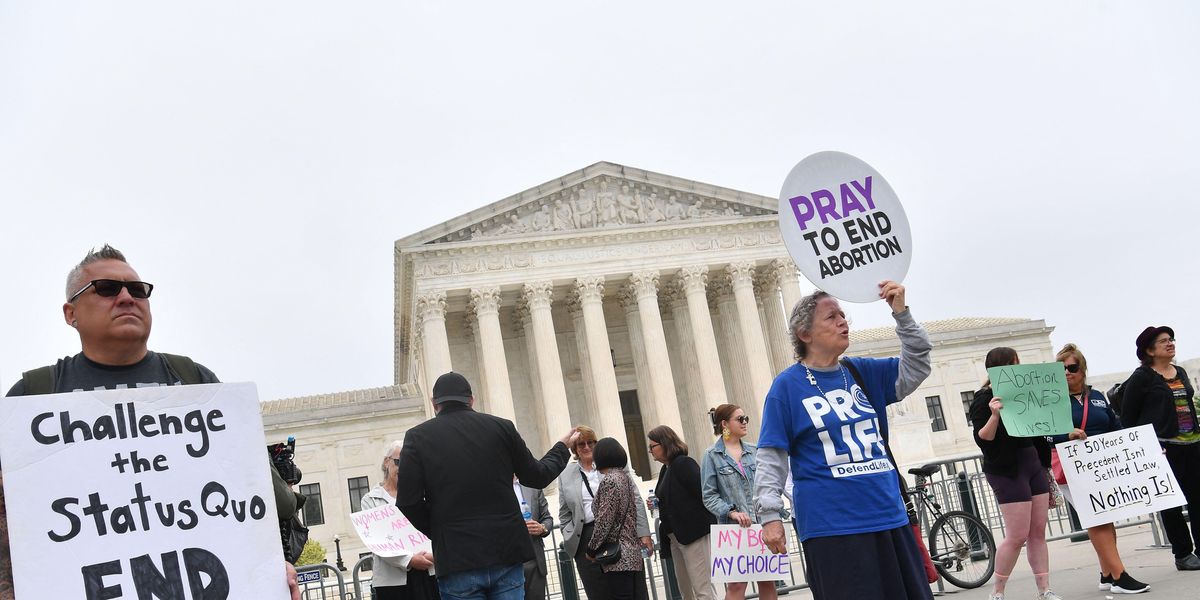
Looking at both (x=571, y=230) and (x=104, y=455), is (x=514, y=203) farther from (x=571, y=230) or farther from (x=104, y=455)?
(x=104, y=455)

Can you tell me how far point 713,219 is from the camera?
40719 mm

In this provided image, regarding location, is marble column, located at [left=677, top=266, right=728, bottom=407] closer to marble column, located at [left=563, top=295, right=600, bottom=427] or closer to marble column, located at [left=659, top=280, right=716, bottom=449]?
marble column, located at [left=659, top=280, right=716, bottom=449]

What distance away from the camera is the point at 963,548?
10.1m

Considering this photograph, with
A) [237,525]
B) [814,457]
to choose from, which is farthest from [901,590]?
[237,525]

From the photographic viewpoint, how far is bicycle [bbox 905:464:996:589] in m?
10.1

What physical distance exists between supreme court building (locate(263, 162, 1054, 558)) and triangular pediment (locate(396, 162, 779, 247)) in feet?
0.19

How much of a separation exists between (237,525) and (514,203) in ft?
117

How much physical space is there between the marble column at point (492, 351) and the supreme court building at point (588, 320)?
0.05 metres

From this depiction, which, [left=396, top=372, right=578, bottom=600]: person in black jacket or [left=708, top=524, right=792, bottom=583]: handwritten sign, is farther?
[left=708, top=524, right=792, bottom=583]: handwritten sign

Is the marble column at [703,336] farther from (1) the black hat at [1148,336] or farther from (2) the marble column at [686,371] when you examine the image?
(1) the black hat at [1148,336]

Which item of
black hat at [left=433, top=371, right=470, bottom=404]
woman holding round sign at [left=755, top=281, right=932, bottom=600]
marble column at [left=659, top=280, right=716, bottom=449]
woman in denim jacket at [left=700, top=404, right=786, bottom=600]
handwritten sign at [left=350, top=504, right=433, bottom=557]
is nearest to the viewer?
woman holding round sign at [left=755, top=281, right=932, bottom=600]

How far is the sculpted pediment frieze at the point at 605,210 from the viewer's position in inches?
1533

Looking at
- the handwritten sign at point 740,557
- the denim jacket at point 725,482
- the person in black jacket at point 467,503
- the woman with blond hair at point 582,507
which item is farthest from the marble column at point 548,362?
the person in black jacket at point 467,503

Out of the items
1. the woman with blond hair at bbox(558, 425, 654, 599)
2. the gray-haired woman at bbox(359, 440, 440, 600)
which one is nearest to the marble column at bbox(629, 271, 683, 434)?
the woman with blond hair at bbox(558, 425, 654, 599)
